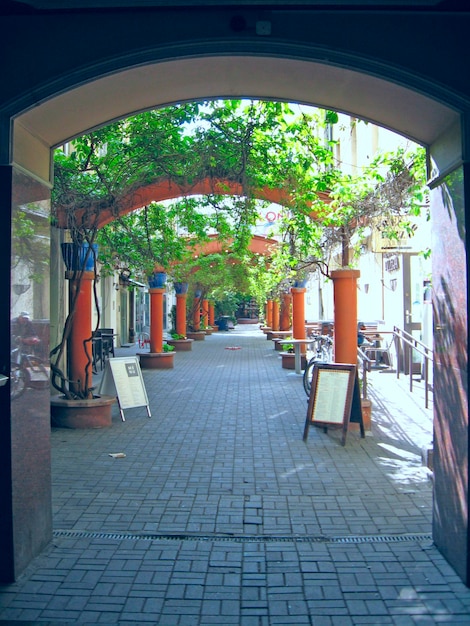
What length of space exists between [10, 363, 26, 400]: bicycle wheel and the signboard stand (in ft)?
15.7

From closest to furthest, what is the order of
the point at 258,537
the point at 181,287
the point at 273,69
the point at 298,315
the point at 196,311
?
the point at 273,69 < the point at 258,537 < the point at 298,315 < the point at 181,287 < the point at 196,311

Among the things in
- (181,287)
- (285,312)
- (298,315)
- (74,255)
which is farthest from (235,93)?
(181,287)

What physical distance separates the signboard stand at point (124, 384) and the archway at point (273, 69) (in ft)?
14.9

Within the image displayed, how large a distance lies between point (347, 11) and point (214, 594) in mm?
3617

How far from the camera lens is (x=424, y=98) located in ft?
12.4

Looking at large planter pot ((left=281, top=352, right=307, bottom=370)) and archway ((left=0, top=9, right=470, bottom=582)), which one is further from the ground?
archway ((left=0, top=9, right=470, bottom=582))

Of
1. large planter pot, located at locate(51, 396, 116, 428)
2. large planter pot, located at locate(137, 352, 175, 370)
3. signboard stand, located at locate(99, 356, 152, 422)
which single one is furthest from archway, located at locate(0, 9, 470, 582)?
large planter pot, located at locate(137, 352, 175, 370)

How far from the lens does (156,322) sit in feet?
52.0

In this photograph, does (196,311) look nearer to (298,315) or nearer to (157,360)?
(157,360)

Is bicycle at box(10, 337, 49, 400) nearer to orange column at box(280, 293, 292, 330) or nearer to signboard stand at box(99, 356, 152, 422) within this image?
signboard stand at box(99, 356, 152, 422)

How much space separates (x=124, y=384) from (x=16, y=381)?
16.5 ft

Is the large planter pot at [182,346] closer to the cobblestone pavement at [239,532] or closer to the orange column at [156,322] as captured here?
the orange column at [156,322]

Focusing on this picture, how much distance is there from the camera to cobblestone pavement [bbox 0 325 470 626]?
3.30 metres

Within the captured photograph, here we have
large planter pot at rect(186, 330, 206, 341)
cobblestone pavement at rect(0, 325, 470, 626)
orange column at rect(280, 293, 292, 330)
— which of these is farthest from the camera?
large planter pot at rect(186, 330, 206, 341)
